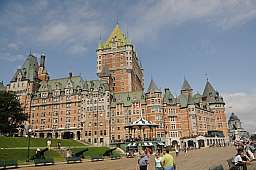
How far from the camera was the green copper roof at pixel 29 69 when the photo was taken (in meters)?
119

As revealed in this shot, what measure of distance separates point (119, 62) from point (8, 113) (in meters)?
54.1

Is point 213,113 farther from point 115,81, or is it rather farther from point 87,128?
point 87,128

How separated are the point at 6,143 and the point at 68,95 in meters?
51.6

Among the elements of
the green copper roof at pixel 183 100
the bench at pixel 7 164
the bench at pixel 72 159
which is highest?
the green copper roof at pixel 183 100

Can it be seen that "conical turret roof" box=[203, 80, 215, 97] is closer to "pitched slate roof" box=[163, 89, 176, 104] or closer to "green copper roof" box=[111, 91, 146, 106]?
"pitched slate roof" box=[163, 89, 176, 104]

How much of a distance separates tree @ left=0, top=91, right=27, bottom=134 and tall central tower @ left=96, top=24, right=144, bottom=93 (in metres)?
41.2

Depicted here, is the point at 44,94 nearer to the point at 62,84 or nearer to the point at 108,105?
the point at 62,84

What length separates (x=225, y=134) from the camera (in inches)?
5335

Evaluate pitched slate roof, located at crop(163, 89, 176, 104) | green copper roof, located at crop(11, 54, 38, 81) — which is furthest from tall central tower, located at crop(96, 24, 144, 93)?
green copper roof, located at crop(11, 54, 38, 81)

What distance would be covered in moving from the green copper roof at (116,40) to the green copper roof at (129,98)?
27.3 metres

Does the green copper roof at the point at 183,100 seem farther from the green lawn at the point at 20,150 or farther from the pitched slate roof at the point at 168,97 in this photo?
the green lawn at the point at 20,150

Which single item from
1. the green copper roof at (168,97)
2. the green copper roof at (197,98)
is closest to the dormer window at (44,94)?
the green copper roof at (168,97)

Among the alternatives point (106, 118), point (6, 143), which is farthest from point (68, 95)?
point (6, 143)

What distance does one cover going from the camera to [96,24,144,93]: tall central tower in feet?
403
